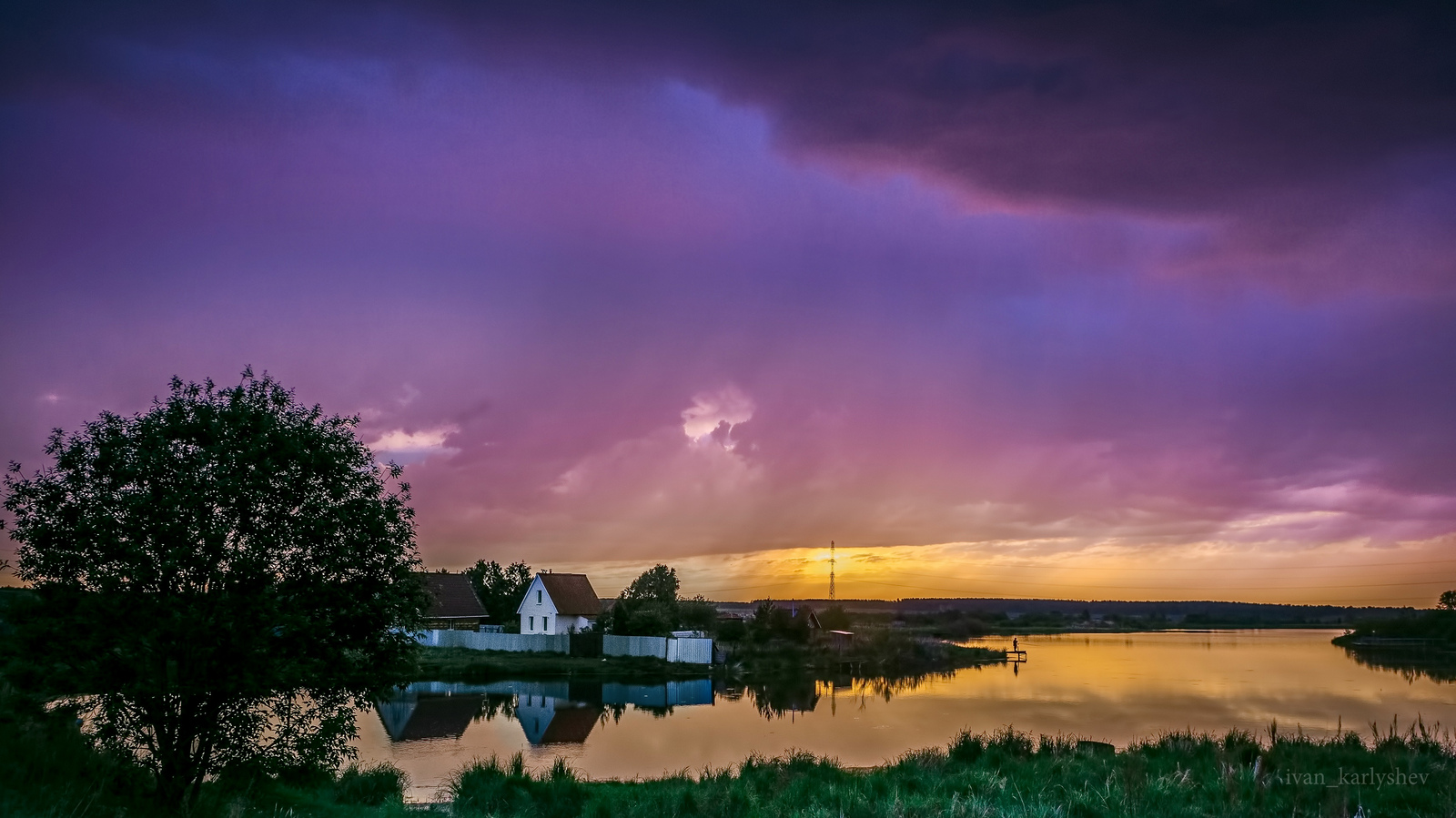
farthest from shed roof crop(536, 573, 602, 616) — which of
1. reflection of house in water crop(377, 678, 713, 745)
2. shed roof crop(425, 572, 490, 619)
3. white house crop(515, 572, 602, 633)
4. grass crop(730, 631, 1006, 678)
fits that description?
reflection of house in water crop(377, 678, 713, 745)

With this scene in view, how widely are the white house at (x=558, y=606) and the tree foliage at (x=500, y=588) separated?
7.40 m


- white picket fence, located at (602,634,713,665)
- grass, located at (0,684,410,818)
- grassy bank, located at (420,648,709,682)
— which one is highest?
grass, located at (0,684,410,818)

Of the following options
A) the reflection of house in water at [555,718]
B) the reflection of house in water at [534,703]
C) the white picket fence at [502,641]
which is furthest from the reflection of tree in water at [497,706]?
the white picket fence at [502,641]

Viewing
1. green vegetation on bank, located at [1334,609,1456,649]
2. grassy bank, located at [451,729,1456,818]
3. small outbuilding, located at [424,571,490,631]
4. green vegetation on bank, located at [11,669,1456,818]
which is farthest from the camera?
green vegetation on bank, located at [1334,609,1456,649]

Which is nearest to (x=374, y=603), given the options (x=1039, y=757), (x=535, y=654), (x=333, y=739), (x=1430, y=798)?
(x=333, y=739)

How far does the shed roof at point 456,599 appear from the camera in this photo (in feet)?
258

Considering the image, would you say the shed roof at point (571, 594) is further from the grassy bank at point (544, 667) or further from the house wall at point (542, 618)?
the grassy bank at point (544, 667)

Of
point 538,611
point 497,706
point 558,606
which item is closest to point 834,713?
point 497,706

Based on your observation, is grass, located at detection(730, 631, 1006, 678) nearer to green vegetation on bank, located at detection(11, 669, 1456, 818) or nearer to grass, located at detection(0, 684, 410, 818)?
green vegetation on bank, located at detection(11, 669, 1456, 818)

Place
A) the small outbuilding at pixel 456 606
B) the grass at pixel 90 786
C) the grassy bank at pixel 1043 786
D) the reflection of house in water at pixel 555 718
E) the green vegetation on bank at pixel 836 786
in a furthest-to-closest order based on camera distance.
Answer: the small outbuilding at pixel 456 606 → the reflection of house in water at pixel 555 718 → the grassy bank at pixel 1043 786 → the green vegetation on bank at pixel 836 786 → the grass at pixel 90 786

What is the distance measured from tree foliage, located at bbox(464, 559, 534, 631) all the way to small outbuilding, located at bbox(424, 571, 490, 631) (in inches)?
53.7

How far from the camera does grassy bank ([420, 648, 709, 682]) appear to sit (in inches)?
2012

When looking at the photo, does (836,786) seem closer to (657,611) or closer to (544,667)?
(544,667)

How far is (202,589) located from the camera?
1498 cm
